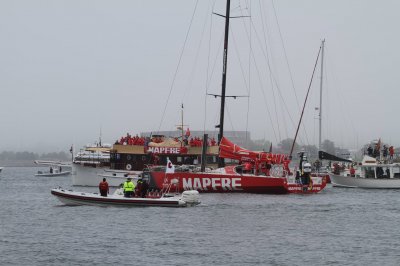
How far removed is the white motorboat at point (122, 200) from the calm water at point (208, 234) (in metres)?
0.49

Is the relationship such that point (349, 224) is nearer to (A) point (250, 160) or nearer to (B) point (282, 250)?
(B) point (282, 250)

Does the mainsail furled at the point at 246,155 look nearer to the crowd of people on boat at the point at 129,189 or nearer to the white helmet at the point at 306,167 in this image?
the white helmet at the point at 306,167

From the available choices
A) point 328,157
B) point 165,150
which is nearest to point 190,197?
point 165,150

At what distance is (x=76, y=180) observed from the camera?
8056 cm

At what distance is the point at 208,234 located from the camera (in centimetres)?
3800

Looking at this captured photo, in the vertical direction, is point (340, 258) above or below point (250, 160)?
below

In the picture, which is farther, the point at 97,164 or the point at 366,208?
the point at 97,164

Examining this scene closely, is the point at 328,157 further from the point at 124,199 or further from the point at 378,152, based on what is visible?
the point at 124,199

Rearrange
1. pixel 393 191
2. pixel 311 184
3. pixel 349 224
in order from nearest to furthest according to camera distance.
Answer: pixel 349 224 < pixel 311 184 < pixel 393 191

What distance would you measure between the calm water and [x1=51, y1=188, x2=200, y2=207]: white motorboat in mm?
492

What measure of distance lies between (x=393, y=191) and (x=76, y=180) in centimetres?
3047

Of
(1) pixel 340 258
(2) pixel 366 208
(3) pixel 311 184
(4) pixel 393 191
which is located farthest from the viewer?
(4) pixel 393 191

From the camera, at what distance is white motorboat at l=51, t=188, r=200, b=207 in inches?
1870

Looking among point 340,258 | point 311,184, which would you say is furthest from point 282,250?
Result: point 311,184
